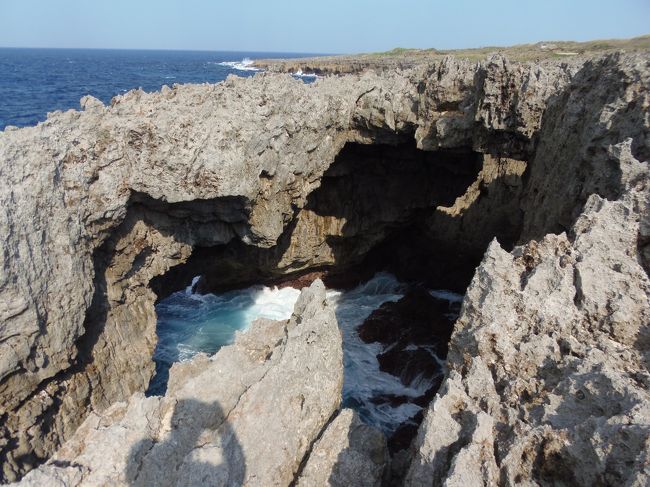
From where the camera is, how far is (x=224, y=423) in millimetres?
8688

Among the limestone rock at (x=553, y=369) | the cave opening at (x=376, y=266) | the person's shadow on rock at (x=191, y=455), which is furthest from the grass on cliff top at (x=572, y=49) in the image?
the person's shadow on rock at (x=191, y=455)

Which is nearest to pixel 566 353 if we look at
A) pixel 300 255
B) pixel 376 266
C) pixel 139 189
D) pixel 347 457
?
pixel 347 457

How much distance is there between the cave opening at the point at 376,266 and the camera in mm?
21219

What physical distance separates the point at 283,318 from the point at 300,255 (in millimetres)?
3714

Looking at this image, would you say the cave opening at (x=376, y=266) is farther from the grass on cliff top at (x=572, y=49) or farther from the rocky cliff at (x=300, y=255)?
the grass on cliff top at (x=572, y=49)

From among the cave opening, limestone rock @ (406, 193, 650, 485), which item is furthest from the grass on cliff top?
limestone rock @ (406, 193, 650, 485)

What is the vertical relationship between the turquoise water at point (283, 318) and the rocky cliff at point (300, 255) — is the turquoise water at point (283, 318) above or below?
below

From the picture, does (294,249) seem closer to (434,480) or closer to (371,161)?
(371,161)

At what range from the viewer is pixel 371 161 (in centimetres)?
2484

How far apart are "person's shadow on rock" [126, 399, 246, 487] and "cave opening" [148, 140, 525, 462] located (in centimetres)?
1122

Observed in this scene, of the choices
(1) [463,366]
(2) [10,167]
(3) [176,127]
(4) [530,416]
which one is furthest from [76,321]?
(4) [530,416]

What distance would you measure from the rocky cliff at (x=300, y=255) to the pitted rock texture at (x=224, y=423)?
0.14 ft

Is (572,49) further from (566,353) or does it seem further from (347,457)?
(347,457)

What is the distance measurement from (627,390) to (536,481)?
1793mm
